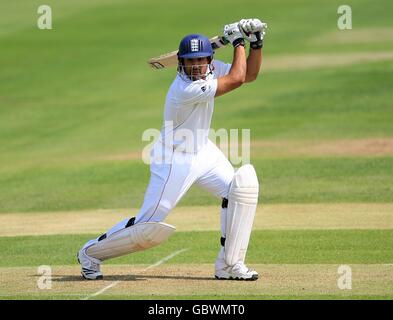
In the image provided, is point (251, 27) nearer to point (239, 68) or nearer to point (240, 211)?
point (239, 68)

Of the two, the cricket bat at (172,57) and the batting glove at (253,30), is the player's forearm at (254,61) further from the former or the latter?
the cricket bat at (172,57)

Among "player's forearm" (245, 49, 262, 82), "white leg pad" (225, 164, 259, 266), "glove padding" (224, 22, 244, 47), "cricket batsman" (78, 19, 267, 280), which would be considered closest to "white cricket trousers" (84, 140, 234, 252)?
"cricket batsman" (78, 19, 267, 280)

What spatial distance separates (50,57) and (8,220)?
14.0 metres

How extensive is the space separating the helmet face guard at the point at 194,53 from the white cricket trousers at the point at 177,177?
64cm

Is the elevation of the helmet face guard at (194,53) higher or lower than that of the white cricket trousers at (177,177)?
higher

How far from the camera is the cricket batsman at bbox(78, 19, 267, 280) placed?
27.4 feet

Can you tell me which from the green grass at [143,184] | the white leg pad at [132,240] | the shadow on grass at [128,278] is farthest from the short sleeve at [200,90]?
the green grass at [143,184]

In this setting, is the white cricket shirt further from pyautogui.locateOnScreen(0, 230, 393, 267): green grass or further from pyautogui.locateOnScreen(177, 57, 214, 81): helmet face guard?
pyautogui.locateOnScreen(0, 230, 393, 267): green grass

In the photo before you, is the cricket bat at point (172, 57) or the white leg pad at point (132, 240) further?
the cricket bat at point (172, 57)

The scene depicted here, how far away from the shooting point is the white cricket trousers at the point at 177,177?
836 cm

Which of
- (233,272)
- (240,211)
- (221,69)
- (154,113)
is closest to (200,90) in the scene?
(221,69)

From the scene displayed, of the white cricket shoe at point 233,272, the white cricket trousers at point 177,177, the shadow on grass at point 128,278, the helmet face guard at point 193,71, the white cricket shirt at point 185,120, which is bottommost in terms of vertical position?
the shadow on grass at point 128,278

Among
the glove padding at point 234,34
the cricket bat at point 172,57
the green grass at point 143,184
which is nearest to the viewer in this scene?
the glove padding at point 234,34
